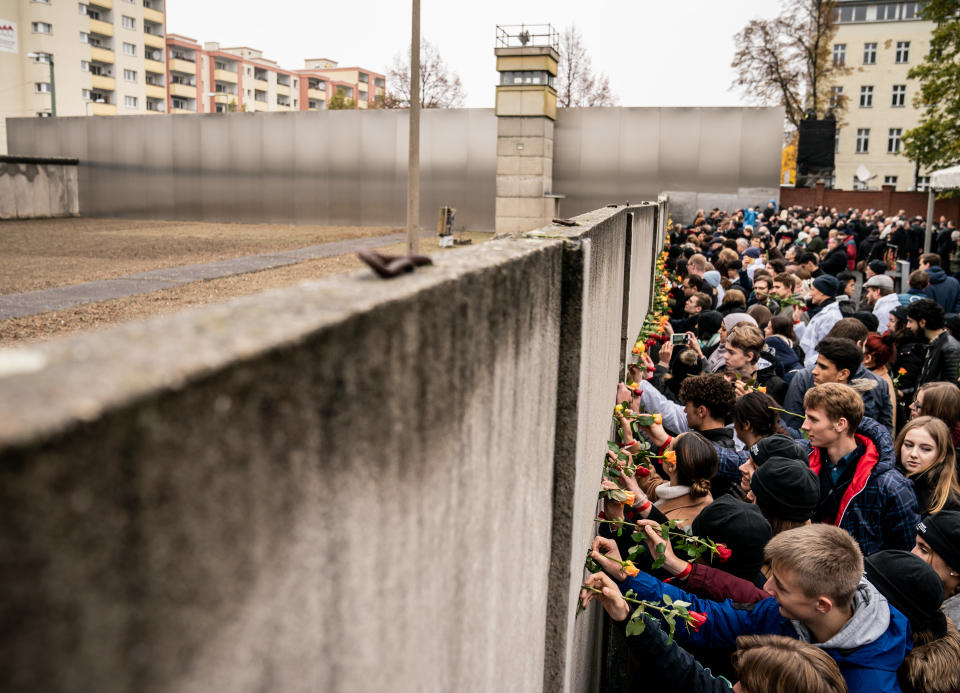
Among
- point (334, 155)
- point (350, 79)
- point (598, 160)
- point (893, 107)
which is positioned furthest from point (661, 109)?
point (350, 79)

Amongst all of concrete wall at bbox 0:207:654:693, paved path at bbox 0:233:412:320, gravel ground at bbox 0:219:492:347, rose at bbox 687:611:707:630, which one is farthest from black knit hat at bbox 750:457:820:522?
paved path at bbox 0:233:412:320

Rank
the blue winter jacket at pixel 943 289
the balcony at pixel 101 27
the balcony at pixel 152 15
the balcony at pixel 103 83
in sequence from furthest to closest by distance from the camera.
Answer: the balcony at pixel 152 15 → the balcony at pixel 103 83 → the balcony at pixel 101 27 → the blue winter jacket at pixel 943 289

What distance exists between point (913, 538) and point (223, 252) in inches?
824

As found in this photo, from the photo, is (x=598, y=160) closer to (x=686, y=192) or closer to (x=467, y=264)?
(x=686, y=192)

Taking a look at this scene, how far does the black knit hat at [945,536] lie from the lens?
11.9ft

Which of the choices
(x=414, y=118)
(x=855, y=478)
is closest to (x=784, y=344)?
(x=855, y=478)

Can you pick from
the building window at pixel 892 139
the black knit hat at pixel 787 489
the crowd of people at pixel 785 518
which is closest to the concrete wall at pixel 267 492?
the crowd of people at pixel 785 518

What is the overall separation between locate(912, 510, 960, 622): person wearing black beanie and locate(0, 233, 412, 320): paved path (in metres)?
11.7

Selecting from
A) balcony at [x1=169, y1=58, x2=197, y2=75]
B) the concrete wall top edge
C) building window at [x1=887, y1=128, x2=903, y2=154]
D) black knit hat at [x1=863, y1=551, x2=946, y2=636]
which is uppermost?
balcony at [x1=169, y1=58, x2=197, y2=75]

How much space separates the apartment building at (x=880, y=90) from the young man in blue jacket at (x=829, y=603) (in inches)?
3134

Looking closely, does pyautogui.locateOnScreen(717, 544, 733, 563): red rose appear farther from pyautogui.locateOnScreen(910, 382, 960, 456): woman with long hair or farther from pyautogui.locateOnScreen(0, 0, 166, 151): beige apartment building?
pyautogui.locateOnScreen(0, 0, 166, 151): beige apartment building

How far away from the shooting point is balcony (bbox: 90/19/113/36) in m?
79.4

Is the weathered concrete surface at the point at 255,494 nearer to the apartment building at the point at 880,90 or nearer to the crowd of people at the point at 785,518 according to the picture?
the crowd of people at the point at 785,518

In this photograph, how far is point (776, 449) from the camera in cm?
416
